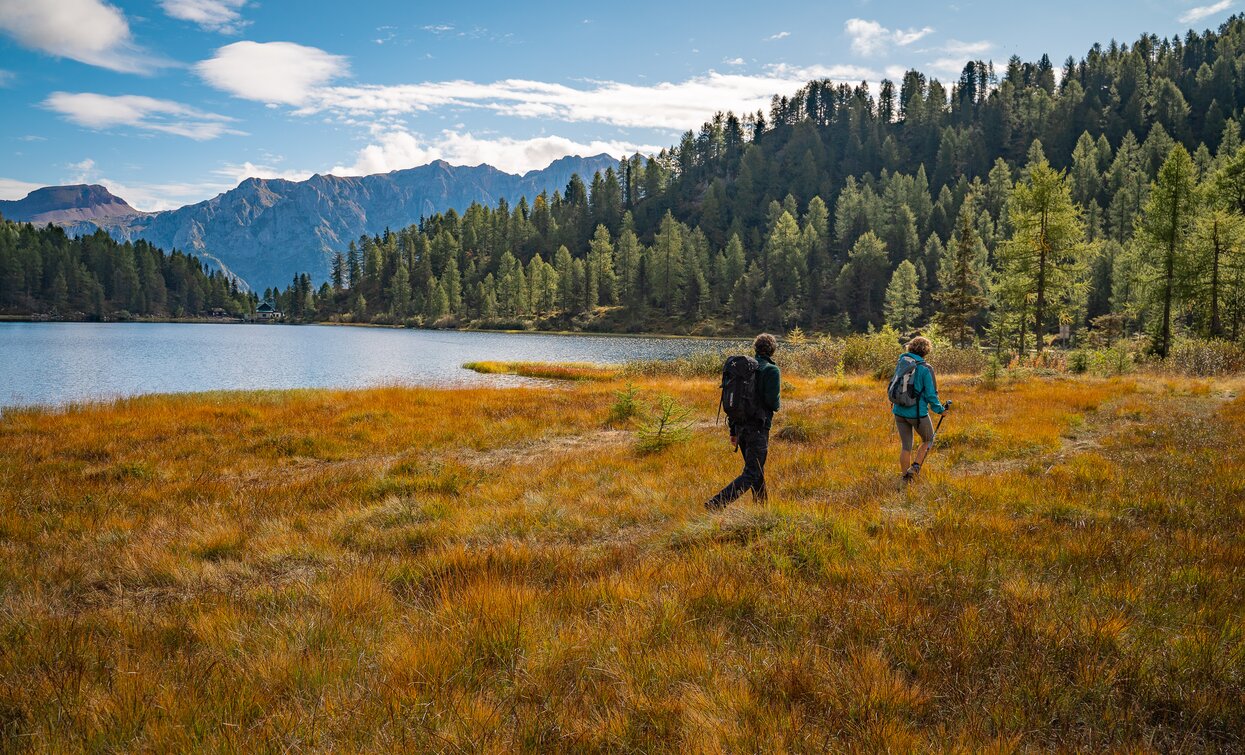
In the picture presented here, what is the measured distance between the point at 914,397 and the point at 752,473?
128 inches

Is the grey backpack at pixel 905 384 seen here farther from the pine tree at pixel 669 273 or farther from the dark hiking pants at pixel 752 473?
the pine tree at pixel 669 273

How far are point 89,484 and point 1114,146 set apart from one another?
7193 inches

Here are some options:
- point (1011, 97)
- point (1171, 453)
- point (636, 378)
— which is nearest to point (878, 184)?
point (1011, 97)

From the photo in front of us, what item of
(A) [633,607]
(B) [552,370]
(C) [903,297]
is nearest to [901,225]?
(C) [903,297]

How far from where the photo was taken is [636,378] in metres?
35.3

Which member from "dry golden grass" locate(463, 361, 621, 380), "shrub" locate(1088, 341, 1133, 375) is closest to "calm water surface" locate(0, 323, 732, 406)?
"dry golden grass" locate(463, 361, 621, 380)

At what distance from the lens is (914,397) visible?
9.36 m

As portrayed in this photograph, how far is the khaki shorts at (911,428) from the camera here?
9.44 meters

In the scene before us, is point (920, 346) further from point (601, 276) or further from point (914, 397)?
point (601, 276)

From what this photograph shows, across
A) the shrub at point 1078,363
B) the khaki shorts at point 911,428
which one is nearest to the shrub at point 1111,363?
the shrub at point 1078,363

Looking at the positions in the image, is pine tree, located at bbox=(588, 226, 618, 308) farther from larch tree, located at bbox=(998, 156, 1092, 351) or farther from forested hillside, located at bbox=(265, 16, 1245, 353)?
larch tree, located at bbox=(998, 156, 1092, 351)

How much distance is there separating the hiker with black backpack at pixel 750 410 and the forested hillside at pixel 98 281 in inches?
7664

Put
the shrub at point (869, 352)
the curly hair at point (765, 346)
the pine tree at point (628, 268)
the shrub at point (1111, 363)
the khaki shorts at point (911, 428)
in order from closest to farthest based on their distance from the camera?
the curly hair at point (765, 346), the khaki shorts at point (911, 428), the shrub at point (1111, 363), the shrub at point (869, 352), the pine tree at point (628, 268)

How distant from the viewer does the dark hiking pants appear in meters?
8.16
